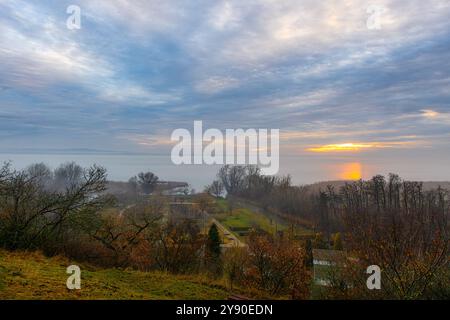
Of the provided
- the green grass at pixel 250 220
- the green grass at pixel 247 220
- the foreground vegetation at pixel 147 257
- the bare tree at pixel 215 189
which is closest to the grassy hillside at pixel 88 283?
the foreground vegetation at pixel 147 257

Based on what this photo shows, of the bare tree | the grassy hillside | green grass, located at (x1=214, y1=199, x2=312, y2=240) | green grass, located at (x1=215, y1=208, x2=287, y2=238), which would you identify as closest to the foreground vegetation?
the grassy hillside

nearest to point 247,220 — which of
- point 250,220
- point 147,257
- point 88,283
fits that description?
point 250,220

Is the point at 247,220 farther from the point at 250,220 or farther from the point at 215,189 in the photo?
the point at 215,189

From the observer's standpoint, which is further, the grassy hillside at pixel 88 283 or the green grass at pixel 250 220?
the green grass at pixel 250 220

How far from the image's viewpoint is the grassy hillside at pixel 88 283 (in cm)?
980

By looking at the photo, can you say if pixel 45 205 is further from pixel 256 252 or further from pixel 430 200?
pixel 430 200

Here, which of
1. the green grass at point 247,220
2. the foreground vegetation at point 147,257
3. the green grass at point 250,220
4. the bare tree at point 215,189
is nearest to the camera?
the foreground vegetation at point 147,257

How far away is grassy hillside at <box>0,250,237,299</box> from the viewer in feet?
32.2

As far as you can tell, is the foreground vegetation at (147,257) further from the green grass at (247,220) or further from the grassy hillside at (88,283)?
the green grass at (247,220)

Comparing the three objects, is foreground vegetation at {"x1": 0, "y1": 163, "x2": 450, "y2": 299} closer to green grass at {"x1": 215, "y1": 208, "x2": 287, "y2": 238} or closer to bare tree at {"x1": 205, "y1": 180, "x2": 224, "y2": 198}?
green grass at {"x1": 215, "y1": 208, "x2": 287, "y2": 238}

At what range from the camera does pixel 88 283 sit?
1152 cm
